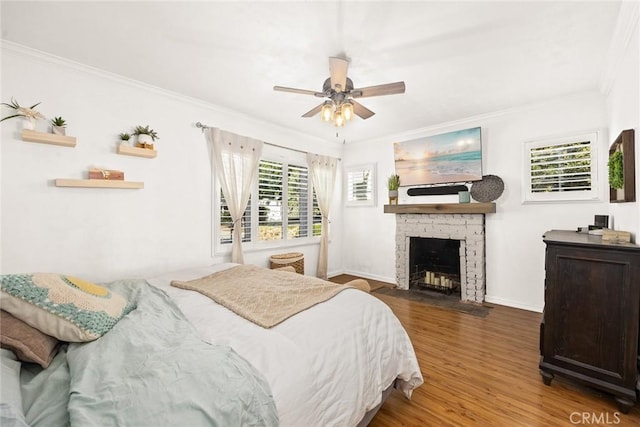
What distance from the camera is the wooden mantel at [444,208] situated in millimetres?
3500

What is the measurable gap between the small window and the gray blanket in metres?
4.12

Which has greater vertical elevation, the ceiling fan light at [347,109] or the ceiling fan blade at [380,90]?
the ceiling fan blade at [380,90]

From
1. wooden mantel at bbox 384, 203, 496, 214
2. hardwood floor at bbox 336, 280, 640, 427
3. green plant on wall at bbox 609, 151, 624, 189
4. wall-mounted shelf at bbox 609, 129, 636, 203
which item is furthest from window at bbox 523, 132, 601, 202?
hardwood floor at bbox 336, 280, 640, 427

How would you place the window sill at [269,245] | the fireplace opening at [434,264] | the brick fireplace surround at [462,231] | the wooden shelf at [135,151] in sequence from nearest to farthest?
the wooden shelf at [135,151]
the window sill at [269,245]
the brick fireplace surround at [462,231]
the fireplace opening at [434,264]

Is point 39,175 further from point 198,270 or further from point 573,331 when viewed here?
point 573,331

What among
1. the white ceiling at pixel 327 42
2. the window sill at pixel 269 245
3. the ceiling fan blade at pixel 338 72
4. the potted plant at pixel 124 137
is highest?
the white ceiling at pixel 327 42

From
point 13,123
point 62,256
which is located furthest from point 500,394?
point 13,123

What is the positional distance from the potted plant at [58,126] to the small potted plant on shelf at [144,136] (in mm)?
546

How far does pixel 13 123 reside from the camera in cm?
211

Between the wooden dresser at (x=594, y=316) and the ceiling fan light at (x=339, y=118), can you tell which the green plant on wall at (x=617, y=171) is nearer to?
the wooden dresser at (x=594, y=316)

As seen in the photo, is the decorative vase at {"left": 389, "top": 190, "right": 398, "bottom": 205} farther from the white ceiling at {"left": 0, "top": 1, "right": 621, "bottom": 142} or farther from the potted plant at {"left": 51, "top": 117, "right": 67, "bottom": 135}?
the potted plant at {"left": 51, "top": 117, "right": 67, "bottom": 135}

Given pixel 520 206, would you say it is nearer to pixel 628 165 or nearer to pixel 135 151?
pixel 628 165

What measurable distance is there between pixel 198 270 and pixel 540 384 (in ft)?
9.98

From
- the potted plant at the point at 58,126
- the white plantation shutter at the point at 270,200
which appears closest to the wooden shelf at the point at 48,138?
the potted plant at the point at 58,126
